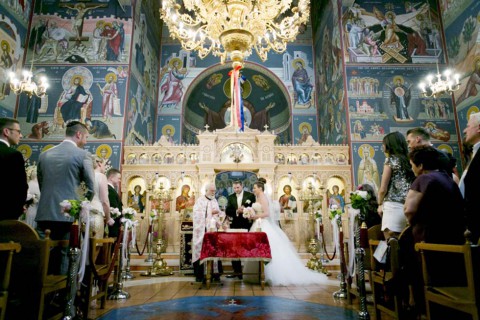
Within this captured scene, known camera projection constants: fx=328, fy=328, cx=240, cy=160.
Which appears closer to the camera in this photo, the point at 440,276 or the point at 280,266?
the point at 440,276

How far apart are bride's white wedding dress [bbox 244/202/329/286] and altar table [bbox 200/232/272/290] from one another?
0.33 m

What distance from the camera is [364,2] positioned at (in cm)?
1325

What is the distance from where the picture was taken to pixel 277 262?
5887 mm

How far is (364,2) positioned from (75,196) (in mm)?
13719

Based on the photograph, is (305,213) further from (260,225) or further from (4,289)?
(4,289)

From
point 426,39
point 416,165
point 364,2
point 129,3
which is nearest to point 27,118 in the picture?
point 129,3

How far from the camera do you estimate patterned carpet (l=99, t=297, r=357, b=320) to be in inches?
133

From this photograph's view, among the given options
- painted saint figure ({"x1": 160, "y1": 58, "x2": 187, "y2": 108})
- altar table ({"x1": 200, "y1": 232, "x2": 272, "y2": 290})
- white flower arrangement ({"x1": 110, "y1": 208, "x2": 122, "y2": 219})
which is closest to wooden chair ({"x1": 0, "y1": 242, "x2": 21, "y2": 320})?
white flower arrangement ({"x1": 110, "y1": 208, "x2": 122, "y2": 219})

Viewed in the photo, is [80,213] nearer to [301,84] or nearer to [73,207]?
[73,207]

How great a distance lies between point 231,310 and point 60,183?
226 cm

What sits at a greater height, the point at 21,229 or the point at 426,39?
the point at 426,39

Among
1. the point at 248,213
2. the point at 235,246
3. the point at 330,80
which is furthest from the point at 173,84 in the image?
the point at 235,246

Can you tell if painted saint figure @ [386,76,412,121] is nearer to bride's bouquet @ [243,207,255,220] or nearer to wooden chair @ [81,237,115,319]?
bride's bouquet @ [243,207,255,220]

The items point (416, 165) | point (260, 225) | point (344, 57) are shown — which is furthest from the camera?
point (344, 57)
